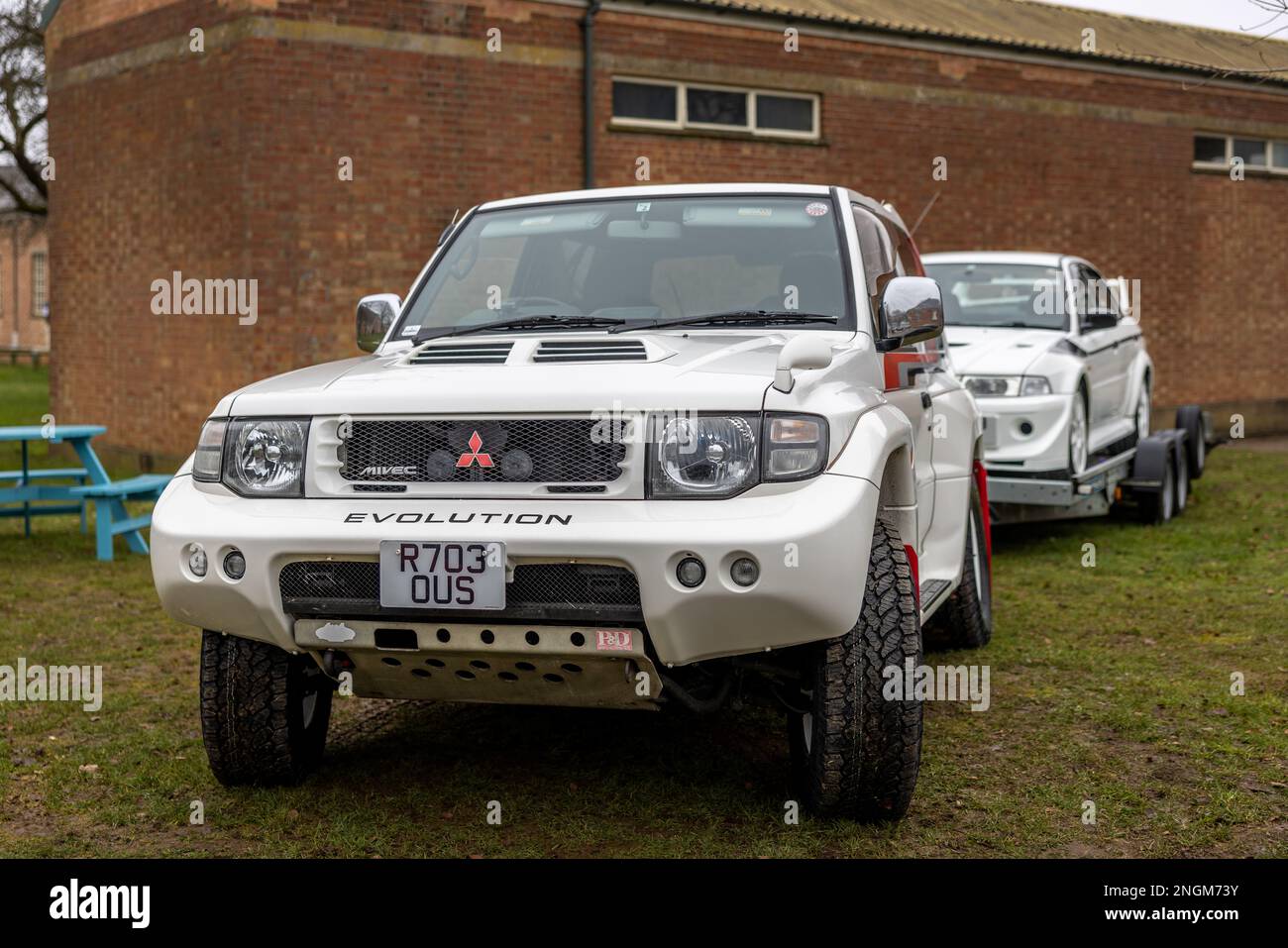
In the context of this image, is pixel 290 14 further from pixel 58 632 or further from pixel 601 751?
pixel 601 751

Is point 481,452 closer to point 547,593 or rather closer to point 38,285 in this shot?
point 547,593

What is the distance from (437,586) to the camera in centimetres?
371

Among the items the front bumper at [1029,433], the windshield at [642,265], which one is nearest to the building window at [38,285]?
the front bumper at [1029,433]

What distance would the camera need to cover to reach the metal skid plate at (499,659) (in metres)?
3.73

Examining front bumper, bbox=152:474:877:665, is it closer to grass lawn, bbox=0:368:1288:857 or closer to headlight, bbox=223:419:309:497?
headlight, bbox=223:419:309:497

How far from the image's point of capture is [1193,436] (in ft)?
39.5

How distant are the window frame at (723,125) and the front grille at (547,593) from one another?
11.8 m

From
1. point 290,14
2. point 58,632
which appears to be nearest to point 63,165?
point 290,14

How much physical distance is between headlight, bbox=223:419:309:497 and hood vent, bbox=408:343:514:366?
19.4 inches

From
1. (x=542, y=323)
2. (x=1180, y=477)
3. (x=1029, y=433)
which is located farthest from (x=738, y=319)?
(x=1180, y=477)

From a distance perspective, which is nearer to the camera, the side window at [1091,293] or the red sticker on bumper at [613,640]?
the red sticker on bumper at [613,640]

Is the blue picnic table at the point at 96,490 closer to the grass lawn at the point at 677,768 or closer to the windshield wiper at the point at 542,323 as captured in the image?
the grass lawn at the point at 677,768

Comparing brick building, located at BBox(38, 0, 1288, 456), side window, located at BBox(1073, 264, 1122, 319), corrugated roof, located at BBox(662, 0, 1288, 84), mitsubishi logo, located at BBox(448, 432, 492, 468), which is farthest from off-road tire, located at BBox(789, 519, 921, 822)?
corrugated roof, located at BBox(662, 0, 1288, 84)
